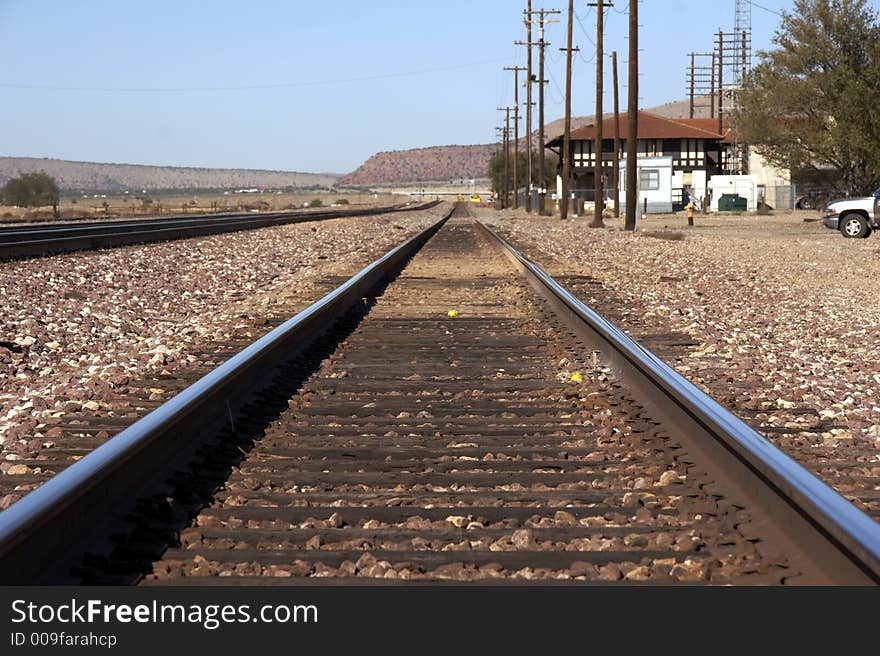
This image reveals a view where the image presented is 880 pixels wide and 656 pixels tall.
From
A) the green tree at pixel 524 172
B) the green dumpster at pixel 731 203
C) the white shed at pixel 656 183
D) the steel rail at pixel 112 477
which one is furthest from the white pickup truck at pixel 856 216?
the green tree at pixel 524 172

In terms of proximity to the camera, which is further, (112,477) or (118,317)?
(118,317)

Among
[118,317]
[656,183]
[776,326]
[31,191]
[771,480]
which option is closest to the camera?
[771,480]

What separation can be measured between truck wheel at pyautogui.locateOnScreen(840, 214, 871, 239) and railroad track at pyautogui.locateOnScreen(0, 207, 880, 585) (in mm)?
27302

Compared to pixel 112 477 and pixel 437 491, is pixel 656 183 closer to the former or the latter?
pixel 437 491

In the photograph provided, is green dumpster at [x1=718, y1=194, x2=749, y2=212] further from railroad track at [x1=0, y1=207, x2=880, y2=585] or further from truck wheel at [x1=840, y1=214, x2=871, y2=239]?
railroad track at [x1=0, y1=207, x2=880, y2=585]

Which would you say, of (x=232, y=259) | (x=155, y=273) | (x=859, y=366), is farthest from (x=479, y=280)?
(x=859, y=366)

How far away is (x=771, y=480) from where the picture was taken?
4.77 m

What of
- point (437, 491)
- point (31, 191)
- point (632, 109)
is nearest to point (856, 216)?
point (632, 109)

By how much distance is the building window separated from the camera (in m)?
69.7

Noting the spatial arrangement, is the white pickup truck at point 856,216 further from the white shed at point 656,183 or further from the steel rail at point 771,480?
the white shed at point 656,183

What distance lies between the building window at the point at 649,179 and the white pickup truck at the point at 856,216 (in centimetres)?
3492

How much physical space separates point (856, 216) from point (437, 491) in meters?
31.4

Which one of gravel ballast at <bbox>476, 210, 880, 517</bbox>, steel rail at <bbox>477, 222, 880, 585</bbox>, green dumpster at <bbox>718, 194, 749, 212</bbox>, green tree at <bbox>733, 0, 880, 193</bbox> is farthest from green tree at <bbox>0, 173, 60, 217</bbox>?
steel rail at <bbox>477, 222, 880, 585</bbox>
